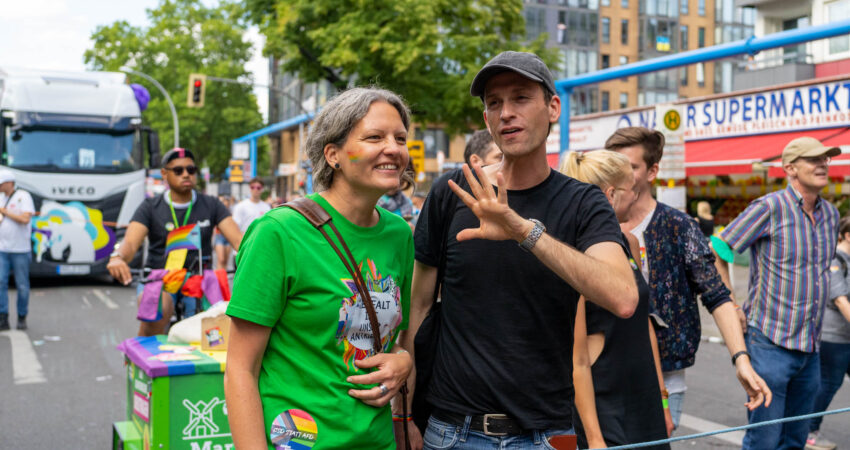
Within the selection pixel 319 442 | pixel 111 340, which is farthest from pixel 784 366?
pixel 111 340

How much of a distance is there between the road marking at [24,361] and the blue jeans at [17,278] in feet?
1.36

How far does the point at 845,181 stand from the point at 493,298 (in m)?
22.0

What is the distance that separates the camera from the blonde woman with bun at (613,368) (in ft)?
8.85

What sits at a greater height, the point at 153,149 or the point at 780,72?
the point at 780,72

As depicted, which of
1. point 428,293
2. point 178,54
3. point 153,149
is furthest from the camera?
point 178,54

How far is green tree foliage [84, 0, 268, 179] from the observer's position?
49.4m

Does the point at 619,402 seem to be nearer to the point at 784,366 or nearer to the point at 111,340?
the point at 784,366

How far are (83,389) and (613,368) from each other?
5.59 m

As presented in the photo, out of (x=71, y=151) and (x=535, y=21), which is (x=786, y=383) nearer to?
(x=71, y=151)

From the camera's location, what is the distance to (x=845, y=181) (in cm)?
2166

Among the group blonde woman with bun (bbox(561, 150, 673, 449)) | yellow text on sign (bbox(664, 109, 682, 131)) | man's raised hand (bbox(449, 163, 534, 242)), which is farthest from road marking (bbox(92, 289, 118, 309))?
man's raised hand (bbox(449, 163, 534, 242))

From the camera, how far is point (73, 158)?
1534 cm

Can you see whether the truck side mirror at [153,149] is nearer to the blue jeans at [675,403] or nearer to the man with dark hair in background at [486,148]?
the man with dark hair in background at [486,148]

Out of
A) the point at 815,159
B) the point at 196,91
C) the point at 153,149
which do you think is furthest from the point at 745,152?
the point at 196,91
